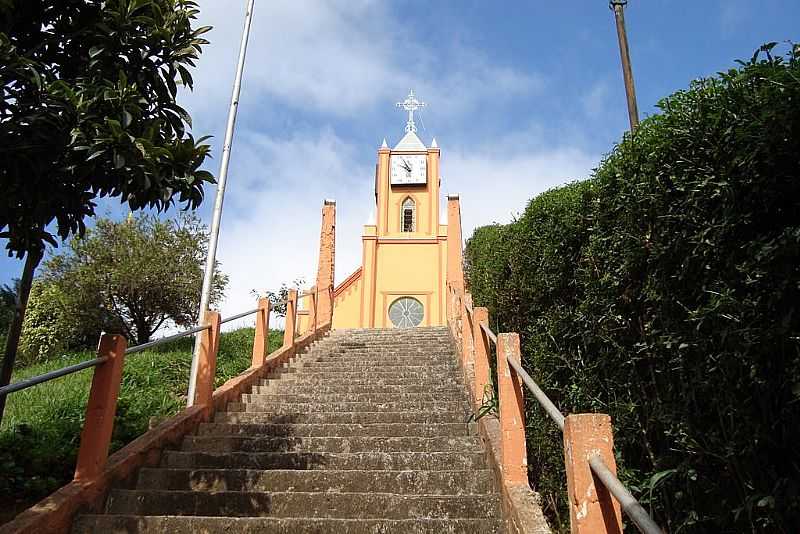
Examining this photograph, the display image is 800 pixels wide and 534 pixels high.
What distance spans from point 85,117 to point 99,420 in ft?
7.13

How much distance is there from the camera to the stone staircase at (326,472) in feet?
11.9

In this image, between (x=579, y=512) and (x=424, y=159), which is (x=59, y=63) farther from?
(x=424, y=159)

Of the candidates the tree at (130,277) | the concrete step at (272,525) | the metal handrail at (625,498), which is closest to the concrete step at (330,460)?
the concrete step at (272,525)

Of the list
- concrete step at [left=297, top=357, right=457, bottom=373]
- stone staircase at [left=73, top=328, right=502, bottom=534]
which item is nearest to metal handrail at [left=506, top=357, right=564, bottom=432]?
stone staircase at [left=73, top=328, right=502, bottom=534]

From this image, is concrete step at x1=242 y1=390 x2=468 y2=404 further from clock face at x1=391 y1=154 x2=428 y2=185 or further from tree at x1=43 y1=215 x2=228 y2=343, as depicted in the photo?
clock face at x1=391 y1=154 x2=428 y2=185

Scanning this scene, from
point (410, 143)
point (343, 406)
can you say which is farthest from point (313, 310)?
point (410, 143)

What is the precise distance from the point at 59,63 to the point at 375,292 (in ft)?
63.3

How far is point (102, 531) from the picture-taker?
3.58 meters

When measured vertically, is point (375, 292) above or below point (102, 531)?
above

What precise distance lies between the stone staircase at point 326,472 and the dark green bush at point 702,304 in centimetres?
114

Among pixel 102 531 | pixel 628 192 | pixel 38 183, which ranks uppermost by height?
pixel 628 192

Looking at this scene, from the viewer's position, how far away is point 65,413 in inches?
285

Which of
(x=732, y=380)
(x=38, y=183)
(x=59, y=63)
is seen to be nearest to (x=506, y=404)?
(x=732, y=380)

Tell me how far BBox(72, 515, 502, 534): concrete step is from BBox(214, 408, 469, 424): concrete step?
71.4 inches
